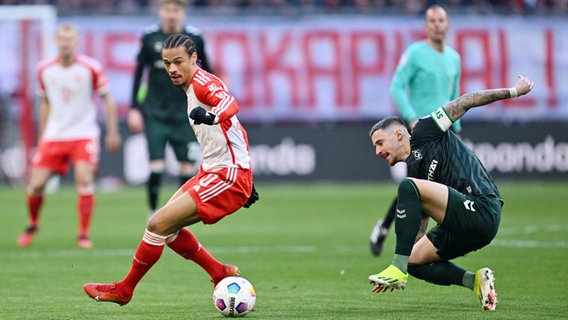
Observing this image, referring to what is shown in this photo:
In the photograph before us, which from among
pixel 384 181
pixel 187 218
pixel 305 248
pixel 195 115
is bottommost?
pixel 384 181

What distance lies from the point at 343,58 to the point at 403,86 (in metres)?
11.7

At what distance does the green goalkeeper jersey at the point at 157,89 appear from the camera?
1377 centimetres

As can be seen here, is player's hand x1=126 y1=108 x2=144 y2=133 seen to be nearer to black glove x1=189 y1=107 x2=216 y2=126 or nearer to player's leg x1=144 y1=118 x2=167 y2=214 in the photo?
player's leg x1=144 y1=118 x2=167 y2=214

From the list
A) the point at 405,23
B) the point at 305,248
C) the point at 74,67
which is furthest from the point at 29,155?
the point at 305,248

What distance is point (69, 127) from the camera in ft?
43.2

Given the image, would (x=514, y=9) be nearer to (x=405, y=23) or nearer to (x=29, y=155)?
(x=405, y=23)

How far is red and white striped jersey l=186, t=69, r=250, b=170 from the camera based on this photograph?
8.01 meters

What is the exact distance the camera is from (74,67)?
13266 mm

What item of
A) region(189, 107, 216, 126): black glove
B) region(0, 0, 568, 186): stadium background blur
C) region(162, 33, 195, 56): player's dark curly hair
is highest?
region(162, 33, 195, 56): player's dark curly hair

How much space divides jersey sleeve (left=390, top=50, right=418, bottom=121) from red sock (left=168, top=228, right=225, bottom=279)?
3.64m

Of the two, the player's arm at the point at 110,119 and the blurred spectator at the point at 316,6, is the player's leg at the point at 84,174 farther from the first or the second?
the blurred spectator at the point at 316,6

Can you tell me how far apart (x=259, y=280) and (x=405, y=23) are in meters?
14.4

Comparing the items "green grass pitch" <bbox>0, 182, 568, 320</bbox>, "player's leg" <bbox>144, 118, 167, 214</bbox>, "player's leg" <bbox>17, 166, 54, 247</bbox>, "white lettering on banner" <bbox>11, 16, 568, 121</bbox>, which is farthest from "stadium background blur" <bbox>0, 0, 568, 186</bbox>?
"player's leg" <bbox>17, 166, 54, 247</bbox>

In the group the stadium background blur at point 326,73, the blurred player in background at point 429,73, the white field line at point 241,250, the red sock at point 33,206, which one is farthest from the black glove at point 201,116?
the stadium background blur at point 326,73
